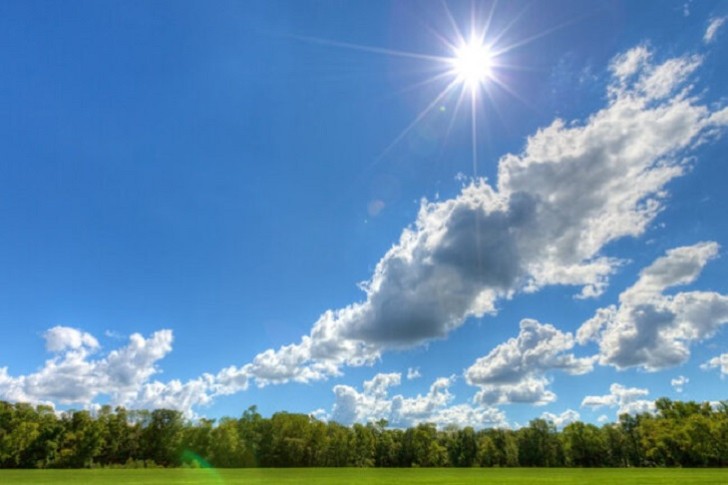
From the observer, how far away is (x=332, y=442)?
429 ft

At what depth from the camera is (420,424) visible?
154875 millimetres

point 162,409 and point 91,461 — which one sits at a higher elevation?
point 162,409

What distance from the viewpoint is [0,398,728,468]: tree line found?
101m

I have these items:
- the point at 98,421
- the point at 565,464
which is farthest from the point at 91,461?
the point at 565,464

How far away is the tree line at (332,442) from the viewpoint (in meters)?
101

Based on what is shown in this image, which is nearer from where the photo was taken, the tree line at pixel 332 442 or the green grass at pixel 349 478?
the green grass at pixel 349 478

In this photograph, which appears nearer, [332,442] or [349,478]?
[349,478]

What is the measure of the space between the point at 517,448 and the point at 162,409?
11087cm

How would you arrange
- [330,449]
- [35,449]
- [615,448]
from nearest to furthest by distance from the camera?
1. [35,449]
2. [330,449]
3. [615,448]

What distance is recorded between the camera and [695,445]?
102562mm

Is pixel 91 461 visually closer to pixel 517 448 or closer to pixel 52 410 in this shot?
pixel 52 410

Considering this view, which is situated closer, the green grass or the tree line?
the green grass

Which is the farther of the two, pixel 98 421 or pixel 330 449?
pixel 330 449

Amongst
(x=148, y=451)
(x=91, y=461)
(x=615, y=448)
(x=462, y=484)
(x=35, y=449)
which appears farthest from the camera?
(x=615, y=448)
